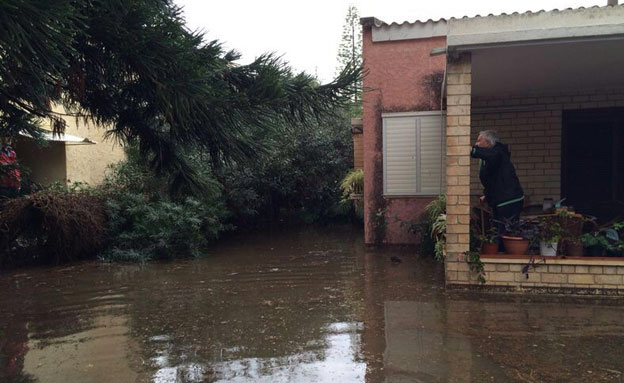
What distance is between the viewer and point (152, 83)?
2.67 m

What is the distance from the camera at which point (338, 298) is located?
5977 millimetres

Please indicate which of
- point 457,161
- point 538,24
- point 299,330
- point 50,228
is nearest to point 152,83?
point 299,330

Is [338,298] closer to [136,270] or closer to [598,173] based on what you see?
[136,270]

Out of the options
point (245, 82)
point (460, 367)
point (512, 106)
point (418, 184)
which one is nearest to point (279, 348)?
point (460, 367)

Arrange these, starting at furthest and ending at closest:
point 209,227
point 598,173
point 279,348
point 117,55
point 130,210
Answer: point 209,227 → point 130,210 → point 598,173 → point 279,348 → point 117,55

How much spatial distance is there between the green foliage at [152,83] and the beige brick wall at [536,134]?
6.11 metres

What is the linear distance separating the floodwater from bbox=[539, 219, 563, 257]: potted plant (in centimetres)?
→ 54

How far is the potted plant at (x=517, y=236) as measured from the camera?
5.88 m

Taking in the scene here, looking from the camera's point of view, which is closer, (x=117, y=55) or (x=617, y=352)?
(x=117, y=55)

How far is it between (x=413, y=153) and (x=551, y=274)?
3835mm

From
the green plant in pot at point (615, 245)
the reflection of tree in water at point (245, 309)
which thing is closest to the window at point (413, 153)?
the reflection of tree in water at point (245, 309)

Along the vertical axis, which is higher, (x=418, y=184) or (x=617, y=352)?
(x=418, y=184)

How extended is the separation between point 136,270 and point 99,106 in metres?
5.81

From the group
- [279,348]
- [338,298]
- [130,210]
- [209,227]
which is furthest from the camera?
[209,227]
